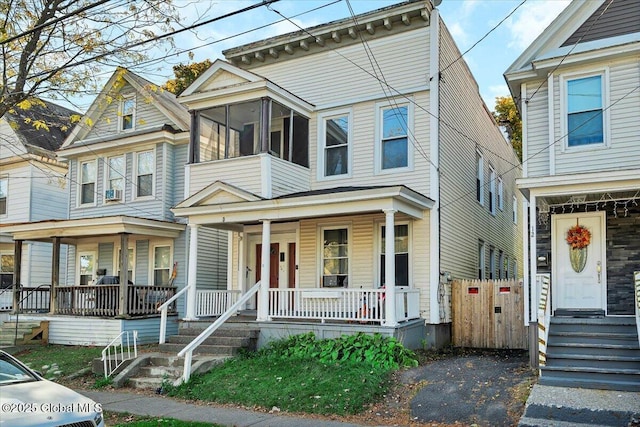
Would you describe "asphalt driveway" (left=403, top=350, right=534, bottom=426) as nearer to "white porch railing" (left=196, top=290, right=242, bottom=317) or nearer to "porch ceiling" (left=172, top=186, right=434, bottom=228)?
"porch ceiling" (left=172, top=186, right=434, bottom=228)

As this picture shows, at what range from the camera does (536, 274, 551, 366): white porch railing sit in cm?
1022

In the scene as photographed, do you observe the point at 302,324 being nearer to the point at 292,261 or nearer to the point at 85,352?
the point at 292,261

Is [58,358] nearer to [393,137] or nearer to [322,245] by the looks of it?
[322,245]

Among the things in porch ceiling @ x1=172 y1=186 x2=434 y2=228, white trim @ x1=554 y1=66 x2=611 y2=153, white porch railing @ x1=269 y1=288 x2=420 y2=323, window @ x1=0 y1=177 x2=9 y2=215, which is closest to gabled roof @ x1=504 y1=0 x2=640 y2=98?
white trim @ x1=554 y1=66 x2=611 y2=153

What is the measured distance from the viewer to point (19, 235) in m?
19.1

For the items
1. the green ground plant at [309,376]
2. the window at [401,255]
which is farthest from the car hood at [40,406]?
the window at [401,255]

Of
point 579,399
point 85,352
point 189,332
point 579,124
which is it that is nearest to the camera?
point 579,399

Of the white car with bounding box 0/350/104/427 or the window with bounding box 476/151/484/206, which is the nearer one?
the white car with bounding box 0/350/104/427

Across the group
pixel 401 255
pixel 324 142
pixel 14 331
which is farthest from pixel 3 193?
pixel 401 255

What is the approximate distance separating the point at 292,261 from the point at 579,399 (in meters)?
9.03

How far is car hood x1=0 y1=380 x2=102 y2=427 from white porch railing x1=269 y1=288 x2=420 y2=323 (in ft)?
23.1

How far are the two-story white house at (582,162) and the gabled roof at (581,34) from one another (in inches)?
0.8

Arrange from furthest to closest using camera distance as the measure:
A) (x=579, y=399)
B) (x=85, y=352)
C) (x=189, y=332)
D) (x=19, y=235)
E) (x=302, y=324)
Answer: (x=19, y=235) < (x=85, y=352) < (x=189, y=332) < (x=302, y=324) < (x=579, y=399)

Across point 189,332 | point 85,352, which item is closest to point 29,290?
point 85,352
